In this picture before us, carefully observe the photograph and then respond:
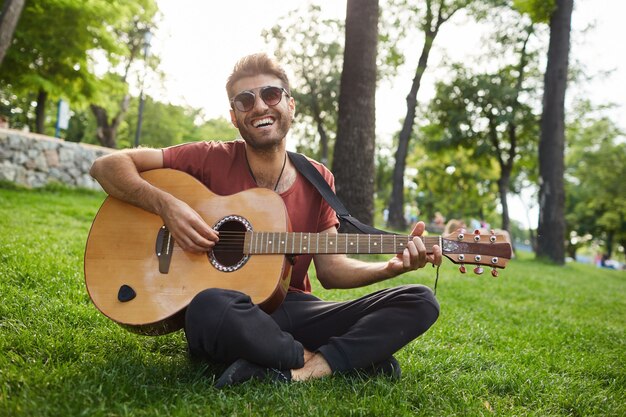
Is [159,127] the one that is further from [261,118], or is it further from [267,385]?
[267,385]

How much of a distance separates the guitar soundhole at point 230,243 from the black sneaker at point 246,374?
55 centimetres

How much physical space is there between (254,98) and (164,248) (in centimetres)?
112

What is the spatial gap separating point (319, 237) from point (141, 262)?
1031 mm

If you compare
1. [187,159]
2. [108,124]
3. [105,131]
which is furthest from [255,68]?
[108,124]

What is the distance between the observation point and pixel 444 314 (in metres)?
4.99

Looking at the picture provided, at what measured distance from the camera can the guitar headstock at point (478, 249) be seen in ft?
8.34

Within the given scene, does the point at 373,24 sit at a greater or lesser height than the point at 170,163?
greater

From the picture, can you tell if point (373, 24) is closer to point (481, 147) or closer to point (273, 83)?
point (273, 83)

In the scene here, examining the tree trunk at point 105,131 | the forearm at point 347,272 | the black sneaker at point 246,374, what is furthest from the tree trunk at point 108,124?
the black sneaker at point 246,374

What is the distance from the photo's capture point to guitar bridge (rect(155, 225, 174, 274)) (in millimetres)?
2635

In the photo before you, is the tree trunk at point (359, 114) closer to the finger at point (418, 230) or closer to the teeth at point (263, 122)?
the teeth at point (263, 122)

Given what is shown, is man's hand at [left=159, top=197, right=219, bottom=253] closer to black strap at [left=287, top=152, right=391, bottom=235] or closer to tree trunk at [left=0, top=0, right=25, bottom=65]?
black strap at [left=287, top=152, right=391, bottom=235]

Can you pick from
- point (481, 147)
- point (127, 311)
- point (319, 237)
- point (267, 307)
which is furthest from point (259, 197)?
point (481, 147)

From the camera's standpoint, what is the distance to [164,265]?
8.66 feet
